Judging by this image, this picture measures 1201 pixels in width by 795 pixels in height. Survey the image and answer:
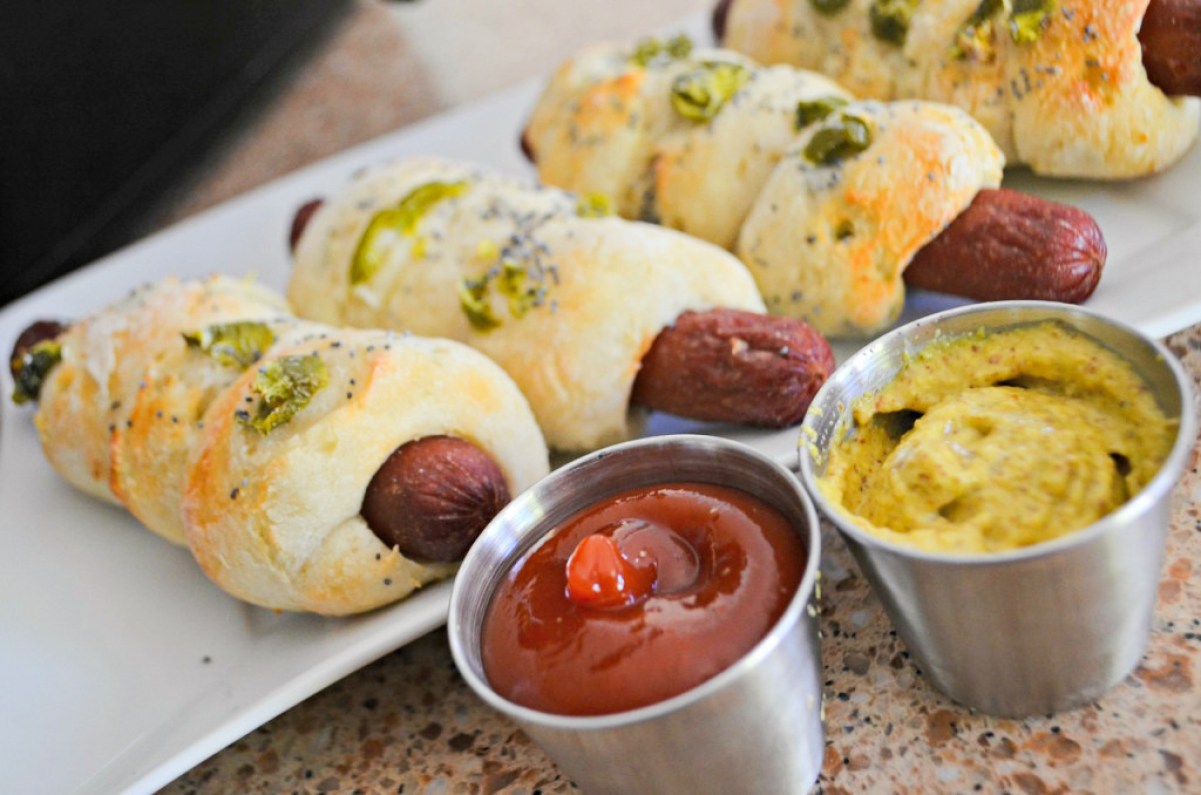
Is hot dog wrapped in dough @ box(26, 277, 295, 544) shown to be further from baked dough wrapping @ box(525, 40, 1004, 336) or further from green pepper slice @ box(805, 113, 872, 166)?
green pepper slice @ box(805, 113, 872, 166)

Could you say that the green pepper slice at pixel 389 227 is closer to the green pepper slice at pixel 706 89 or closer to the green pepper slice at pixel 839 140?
the green pepper slice at pixel 706 89

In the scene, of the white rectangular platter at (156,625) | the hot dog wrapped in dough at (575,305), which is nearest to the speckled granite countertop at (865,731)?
the white rectangular platter at (156,625)

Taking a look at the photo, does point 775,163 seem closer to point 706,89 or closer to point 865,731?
point 706,89

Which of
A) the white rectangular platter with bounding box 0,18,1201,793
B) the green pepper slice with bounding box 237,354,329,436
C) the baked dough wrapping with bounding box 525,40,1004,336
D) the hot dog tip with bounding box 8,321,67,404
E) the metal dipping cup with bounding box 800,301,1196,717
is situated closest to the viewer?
the metal dipping cup with bounding box 800,301,1196,717

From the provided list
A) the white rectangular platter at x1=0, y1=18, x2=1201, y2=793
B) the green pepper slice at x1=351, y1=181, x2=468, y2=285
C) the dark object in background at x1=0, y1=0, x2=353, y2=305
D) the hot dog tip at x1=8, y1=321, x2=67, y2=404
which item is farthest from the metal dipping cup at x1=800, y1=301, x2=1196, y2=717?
the dark object in background at x1=0, y1=0, x2=353, y2=305

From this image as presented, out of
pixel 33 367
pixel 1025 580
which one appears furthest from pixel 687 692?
pixel 33 367

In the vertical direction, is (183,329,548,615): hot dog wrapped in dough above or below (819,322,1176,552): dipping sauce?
below

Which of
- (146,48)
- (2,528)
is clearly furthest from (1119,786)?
(146,48)
